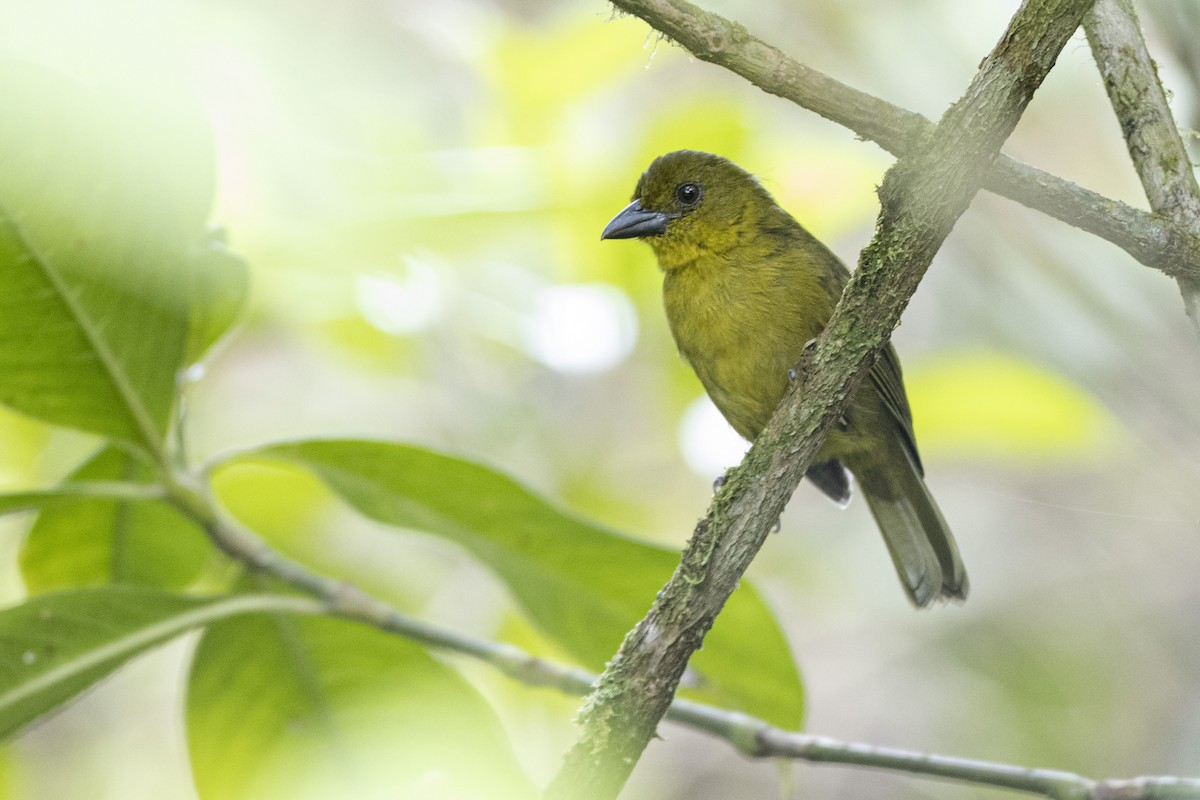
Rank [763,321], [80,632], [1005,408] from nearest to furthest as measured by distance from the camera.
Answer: [80,632]
[1005,408]
[763,321]

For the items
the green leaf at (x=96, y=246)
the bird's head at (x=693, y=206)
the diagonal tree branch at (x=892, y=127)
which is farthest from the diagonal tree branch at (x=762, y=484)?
the bird's head at (x=693, y=206)

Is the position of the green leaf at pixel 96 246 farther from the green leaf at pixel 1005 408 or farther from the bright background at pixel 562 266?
the green leaf at pixel 1005 408

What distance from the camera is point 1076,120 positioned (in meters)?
3.74

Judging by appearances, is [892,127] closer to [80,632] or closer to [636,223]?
[80,632]

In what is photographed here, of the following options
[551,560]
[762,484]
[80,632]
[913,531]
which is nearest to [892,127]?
[762,484]

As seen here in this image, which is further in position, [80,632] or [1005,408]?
[1005,408]

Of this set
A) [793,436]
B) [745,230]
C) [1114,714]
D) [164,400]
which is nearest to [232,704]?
[164,400]

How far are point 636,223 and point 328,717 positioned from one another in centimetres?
150

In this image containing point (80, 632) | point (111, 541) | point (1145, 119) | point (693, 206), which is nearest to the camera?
point (1145, 119)

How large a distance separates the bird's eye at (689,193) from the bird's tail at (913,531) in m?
0.90

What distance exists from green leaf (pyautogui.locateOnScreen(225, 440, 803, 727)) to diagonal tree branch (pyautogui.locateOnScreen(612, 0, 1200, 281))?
3.59 ft

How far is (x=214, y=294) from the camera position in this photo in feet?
7.24

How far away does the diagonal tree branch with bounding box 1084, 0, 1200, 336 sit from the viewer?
138 centimetres

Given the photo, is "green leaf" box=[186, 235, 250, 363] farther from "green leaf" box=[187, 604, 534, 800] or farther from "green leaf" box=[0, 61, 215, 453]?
"green leaf" box=[187, 604, 534, 800]
